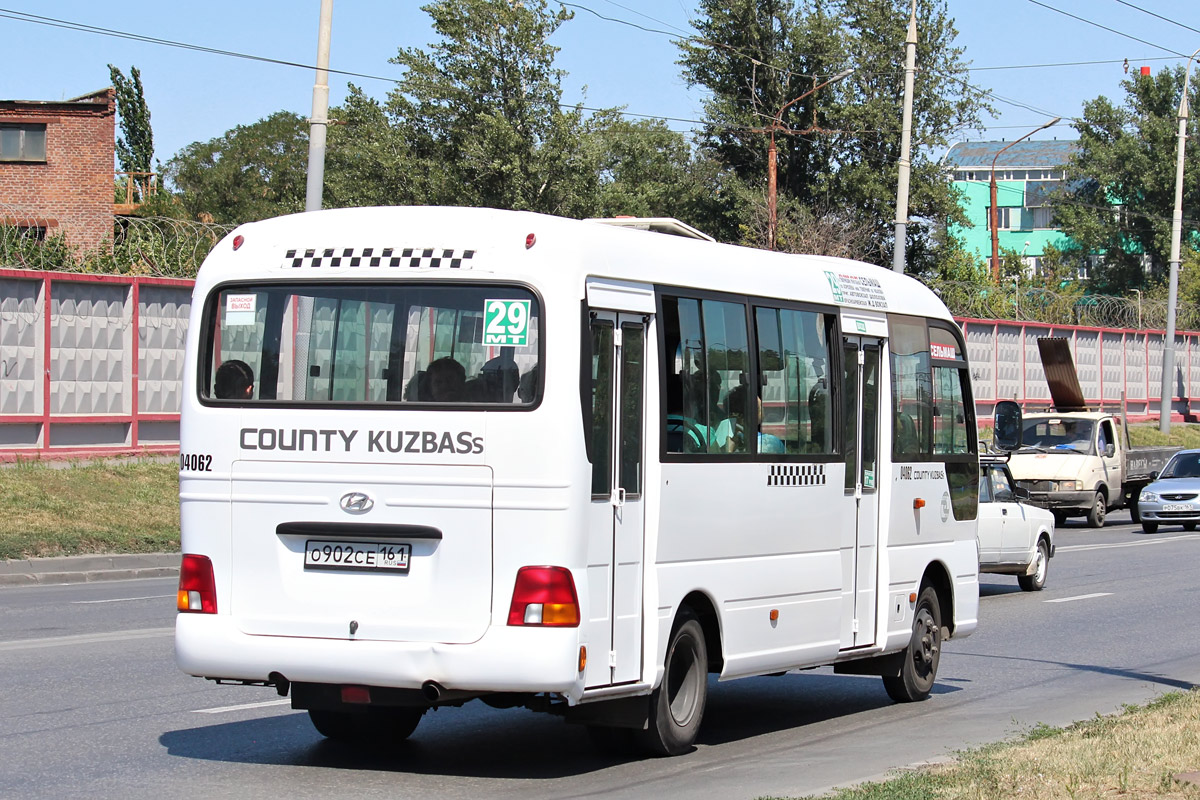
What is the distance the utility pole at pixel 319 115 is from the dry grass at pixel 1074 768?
1304cm

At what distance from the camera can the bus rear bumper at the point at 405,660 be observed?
299 inches

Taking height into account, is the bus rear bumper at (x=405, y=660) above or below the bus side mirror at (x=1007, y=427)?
below

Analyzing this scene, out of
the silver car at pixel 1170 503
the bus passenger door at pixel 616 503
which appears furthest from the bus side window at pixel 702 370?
the silver car at pixel 1170 503

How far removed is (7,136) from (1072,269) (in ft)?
198

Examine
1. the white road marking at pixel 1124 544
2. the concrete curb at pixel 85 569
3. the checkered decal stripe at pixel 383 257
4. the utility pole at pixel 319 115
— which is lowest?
the concrete curb at pixel 85 569

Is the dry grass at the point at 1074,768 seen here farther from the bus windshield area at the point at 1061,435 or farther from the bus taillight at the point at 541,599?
the bus windshield area at the point at 1061,435

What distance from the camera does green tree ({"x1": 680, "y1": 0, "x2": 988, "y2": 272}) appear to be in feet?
198

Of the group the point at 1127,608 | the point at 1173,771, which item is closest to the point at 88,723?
Answer: the point at 1173,771

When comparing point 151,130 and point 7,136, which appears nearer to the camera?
point 7,136

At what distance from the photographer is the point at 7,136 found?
48.2 meters

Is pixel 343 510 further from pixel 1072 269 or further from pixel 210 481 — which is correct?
pixel 1072 269

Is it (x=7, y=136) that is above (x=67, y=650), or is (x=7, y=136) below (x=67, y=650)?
above

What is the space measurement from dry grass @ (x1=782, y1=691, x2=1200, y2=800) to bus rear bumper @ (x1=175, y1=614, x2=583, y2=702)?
1.42m

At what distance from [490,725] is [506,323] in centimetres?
309
